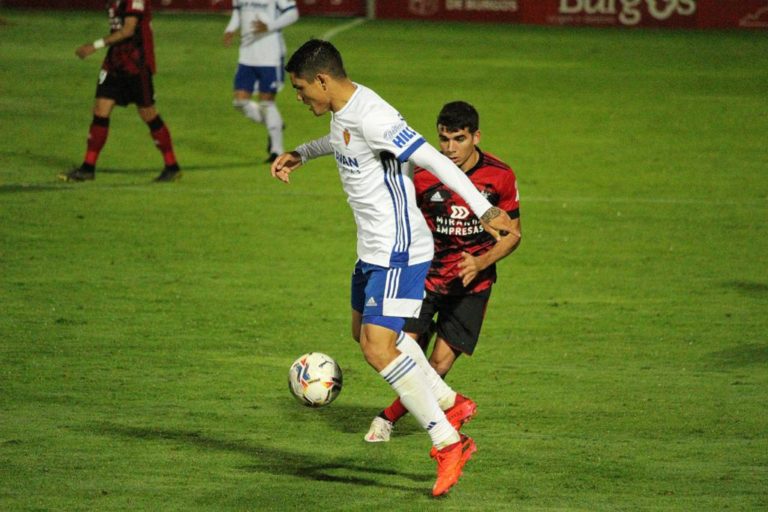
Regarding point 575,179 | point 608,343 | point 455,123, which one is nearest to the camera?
point 455,123

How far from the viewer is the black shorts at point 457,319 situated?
7.05m

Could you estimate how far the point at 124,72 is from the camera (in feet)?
46.3

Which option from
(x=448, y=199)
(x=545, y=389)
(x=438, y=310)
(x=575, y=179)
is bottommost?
(x=575, y=179)

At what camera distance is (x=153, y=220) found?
42.0 ft

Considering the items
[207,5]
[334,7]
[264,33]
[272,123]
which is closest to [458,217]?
[272,123]

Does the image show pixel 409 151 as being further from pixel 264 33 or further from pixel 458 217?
pixel 264 33

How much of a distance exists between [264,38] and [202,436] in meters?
9.57

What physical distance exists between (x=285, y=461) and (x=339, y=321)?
298 cm

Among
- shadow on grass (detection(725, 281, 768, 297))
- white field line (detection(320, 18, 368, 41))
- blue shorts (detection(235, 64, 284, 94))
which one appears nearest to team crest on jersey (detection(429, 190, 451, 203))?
shadow on grass (detection(725, 281, 768, 297))

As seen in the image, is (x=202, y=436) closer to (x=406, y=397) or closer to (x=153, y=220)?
(x=406, y=397)

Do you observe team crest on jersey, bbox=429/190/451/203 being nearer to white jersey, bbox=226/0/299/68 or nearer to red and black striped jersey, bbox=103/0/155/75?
red and black striped jersey, bbox=103/0/155/75

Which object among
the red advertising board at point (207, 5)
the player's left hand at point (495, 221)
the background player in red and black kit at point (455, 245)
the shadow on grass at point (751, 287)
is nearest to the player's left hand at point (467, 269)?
the player's left hand at point (495, 221)

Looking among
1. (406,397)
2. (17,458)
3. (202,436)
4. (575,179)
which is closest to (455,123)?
(406,397)

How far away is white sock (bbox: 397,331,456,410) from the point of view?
653 centimetres
